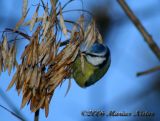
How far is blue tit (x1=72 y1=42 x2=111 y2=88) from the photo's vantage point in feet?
2.27

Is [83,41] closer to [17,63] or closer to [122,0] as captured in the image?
[17,63]

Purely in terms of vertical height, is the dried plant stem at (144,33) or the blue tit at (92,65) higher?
the dried plant stem at (144,33)

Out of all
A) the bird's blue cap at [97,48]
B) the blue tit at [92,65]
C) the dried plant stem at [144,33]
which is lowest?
the blue tit at [92,65]

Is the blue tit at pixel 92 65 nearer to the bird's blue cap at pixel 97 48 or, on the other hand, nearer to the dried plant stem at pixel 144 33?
the bird's blue cap at pixel 97 48

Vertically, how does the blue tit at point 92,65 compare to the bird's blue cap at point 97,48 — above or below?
below

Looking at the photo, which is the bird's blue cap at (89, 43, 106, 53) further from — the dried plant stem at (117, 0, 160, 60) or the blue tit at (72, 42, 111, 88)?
the dried plant stem at (117, 0, 160, 60)

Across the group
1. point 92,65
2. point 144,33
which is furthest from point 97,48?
point 144,33

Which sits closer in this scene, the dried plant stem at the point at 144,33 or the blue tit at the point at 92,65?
the dried plant stem at the point at 144,33

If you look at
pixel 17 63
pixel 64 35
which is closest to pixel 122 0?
pixel 64 35

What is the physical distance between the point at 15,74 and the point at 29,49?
0.24 feet

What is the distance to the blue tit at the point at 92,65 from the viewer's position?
0.69 metres

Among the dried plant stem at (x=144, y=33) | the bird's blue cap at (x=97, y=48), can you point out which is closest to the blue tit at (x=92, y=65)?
the bird's blue cap at (x=97, y=48)

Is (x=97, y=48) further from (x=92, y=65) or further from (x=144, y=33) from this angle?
(x=144, y=33)

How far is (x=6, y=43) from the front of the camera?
82 centimetres
